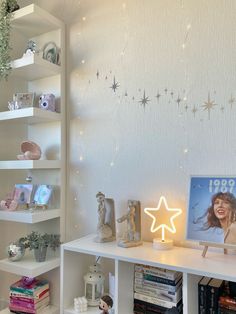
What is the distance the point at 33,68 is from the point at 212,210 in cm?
124

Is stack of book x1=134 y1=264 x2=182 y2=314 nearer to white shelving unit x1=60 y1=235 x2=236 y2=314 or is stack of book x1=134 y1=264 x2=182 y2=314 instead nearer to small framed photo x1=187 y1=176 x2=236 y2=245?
white shelving unit x1=60 y1=235 x2=236 y2=314

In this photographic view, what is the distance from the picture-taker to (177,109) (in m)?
1.40

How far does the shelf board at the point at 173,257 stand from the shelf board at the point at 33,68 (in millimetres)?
993

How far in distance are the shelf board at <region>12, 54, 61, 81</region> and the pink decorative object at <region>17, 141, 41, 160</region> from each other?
0.43 meters

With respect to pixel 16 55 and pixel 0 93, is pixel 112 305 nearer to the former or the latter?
A: pixel 0 93

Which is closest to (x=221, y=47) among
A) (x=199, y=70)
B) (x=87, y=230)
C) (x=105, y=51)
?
(x=199, y=70)

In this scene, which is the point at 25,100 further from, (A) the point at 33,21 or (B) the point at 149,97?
(B) the point at 149,97

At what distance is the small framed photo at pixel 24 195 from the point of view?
1680 millimetres

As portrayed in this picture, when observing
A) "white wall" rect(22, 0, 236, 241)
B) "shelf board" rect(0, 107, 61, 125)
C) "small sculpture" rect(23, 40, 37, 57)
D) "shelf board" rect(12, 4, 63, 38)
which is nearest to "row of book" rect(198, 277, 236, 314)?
"white wall" rect(22, 0, 236, 241)

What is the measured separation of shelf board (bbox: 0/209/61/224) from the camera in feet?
5.03

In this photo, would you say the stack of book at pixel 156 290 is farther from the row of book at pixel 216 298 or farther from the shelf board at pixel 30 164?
the shelf board at pixel 30 164

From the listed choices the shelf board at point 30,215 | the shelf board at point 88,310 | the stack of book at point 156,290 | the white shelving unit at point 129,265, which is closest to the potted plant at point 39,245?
the shelf board at point 30,215

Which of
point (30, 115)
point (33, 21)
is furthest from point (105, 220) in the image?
point (33, 21)

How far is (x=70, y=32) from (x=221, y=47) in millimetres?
940
